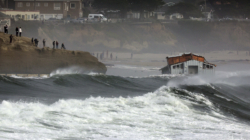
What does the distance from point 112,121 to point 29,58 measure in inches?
1055

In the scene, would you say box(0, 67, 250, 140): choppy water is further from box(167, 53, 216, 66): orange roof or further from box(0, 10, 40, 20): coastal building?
box(0, 10, 40, 20): coastal building

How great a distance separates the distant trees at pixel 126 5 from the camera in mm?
126938

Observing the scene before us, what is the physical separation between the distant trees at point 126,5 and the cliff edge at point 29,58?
3144 inches

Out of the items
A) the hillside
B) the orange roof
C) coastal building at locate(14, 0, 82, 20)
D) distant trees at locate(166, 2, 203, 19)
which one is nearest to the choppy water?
the orange roof

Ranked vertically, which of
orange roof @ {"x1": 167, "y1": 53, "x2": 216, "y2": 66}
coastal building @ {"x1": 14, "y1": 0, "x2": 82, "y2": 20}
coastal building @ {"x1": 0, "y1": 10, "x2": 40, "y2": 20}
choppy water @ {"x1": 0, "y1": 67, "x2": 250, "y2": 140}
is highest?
coastal building @ {"x1": 14, "y1": 0, "x2": 82, "y2": 20}

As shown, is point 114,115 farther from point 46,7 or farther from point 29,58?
point 46,7

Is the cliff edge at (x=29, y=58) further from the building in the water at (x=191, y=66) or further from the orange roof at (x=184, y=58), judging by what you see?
the building in the water at (x=191, y=66)

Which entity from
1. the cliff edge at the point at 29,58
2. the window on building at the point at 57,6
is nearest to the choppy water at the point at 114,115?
the cliff edge at the point at 29,58

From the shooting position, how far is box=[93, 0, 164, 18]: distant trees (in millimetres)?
126938

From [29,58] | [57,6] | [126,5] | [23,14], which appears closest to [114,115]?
[29,58]

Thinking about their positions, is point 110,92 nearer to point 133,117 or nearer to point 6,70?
point 133,117

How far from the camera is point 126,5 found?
127 metres

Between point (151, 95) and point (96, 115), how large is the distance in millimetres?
8084

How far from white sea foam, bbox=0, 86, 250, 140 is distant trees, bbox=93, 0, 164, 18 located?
339 feet
